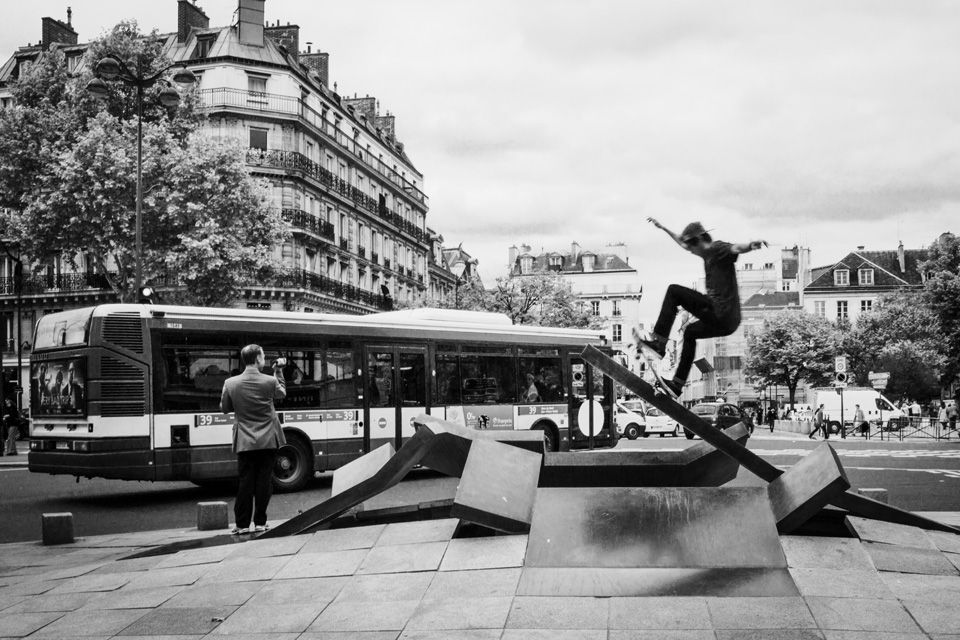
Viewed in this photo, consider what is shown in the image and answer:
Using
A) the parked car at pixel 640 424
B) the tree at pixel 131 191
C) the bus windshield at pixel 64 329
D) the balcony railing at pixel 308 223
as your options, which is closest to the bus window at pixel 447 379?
the bus windshield at pixel 64 329

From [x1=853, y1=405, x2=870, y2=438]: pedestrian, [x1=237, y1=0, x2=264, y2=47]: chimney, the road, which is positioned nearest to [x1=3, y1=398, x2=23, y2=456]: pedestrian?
the road

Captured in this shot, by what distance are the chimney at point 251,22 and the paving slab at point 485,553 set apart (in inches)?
1888

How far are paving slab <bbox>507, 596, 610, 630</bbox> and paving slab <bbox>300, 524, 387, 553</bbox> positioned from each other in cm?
172

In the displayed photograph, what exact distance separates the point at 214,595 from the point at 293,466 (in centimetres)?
958

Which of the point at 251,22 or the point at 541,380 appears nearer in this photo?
the point at 541,380

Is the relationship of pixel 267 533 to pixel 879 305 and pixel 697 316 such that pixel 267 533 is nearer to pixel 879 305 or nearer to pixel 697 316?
pixel 697 316

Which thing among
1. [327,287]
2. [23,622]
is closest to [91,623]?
[23,622]

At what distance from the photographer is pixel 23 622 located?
5.41m

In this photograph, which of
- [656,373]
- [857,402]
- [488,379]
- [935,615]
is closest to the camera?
[935,615]

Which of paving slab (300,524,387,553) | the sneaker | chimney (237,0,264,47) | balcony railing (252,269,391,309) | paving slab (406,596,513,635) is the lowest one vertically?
paving slab (406,596,513,635)

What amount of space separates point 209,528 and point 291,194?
40553 mm

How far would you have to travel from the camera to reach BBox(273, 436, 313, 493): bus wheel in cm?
1488

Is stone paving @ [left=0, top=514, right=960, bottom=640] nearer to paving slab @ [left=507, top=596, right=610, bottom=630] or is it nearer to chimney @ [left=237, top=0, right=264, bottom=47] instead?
paving slab @ [left=507, top=596, right=610, bottom=630]

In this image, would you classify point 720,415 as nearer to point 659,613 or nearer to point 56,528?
point 56,528
